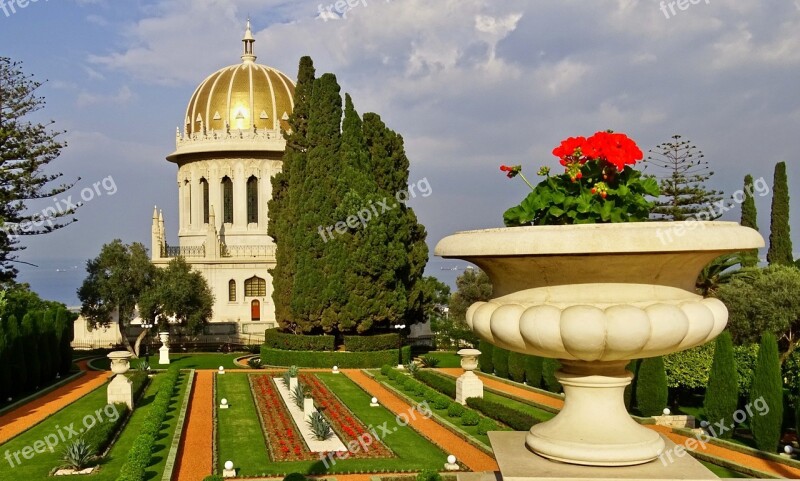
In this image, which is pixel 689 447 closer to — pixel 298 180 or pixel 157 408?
pixel 157 408

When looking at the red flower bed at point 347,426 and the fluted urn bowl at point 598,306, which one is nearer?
the fluted urn bowl at point 598,306

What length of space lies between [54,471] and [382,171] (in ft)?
79.8

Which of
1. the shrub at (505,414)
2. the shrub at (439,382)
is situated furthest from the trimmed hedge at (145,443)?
the shrub at (439,382)

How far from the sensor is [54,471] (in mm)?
15484

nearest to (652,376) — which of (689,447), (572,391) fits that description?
(689,447)

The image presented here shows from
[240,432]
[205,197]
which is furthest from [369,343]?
[205,197]

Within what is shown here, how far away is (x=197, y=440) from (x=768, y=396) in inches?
485

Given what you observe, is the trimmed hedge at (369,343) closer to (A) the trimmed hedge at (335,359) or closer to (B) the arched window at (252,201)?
(A) the trimmed hedge at (335,359)

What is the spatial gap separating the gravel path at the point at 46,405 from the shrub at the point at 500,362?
1369cm

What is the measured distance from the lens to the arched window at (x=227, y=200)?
54.2 m

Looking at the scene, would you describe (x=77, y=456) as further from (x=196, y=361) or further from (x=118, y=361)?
(x=196, y=361)

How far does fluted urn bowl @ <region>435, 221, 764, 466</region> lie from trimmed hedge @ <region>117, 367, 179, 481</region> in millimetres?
9888

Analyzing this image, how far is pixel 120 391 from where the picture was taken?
874 inches

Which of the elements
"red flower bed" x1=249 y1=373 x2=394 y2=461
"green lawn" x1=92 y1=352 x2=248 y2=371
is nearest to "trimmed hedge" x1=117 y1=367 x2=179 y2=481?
"red flower bed" x1=249 y1=373 x2=394 y2=461
